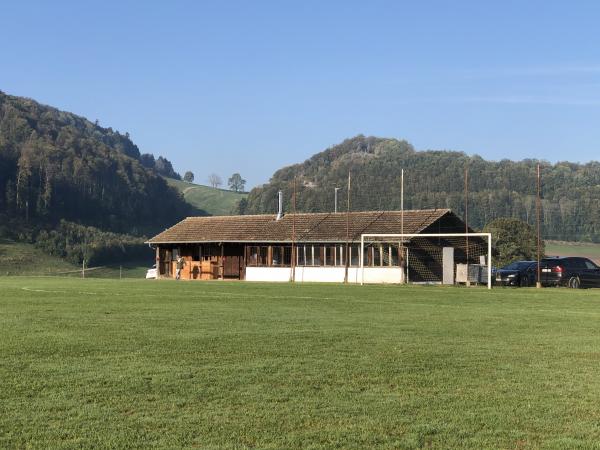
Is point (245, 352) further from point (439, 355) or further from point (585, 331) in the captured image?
point (585, 331)

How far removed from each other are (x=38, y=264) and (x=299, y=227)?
60.9 m

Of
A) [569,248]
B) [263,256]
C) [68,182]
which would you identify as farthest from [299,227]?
[68,182]

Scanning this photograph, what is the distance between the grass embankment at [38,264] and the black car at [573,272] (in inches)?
2510

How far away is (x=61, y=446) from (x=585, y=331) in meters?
10.9

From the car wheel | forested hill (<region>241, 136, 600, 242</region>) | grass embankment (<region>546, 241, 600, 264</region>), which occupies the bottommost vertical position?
the car wheel

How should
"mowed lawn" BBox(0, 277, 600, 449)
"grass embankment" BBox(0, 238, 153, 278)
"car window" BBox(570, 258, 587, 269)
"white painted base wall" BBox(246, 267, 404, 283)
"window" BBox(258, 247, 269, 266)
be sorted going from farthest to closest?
"grass embankment" BBox(0, 238, 153, 278) → "window" BBox(258, 247, 269, 266) → "white painted base wall" BBox(246, 267, 404, 283) → "car window" BBox(570, 258, 587, 269) → "mowed lawn" BBox(0, 277, 600, 449)

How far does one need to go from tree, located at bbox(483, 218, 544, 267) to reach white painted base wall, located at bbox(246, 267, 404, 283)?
2382 centimetres

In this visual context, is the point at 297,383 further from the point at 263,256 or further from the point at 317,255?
the point at 263,256

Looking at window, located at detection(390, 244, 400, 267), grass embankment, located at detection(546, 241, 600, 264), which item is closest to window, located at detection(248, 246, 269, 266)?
window, located at detection(390, 244, 400, 267)

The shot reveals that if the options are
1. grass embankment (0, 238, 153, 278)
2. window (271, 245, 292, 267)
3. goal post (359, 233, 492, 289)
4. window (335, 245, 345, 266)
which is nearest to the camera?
goal post (359, 233, 492, 289)

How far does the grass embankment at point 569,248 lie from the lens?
75894 millimetres

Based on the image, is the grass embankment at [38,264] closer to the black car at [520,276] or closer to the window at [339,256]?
the window at [339,256]

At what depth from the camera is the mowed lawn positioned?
6430 millimetres

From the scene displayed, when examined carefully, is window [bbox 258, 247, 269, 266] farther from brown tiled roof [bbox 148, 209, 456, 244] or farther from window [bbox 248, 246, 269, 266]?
brown tiled roof [bbox 148, 209, 456, 244]
